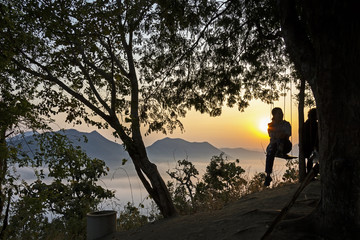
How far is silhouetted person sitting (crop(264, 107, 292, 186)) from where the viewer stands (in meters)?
6.28

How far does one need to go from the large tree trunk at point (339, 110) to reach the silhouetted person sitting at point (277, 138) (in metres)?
2.79

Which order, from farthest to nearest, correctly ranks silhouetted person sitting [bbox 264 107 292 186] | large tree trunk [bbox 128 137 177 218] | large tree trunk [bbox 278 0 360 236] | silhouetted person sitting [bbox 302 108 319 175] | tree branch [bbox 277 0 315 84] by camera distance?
large tree trunk [bbox 128 137 177 218] < silhouetted person sitting [bbox 264 107 292 186] < silhouetted person sitting [bbox 302 108 319 175] < tree branch [bbox 277 0 315 84] < large tree trunk [bbox 278 0 360 236]

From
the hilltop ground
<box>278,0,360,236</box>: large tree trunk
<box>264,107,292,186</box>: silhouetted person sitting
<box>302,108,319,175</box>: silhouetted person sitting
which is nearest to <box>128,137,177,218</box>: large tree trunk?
the hilltop ground

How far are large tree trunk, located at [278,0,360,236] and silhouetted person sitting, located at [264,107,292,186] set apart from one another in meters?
2.79

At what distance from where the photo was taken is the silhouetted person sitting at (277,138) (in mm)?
6281

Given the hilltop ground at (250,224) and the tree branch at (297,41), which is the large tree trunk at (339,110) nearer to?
the tree branch at (297,41)

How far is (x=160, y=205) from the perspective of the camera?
780 centimetres

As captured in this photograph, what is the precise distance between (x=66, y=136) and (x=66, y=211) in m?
5.46

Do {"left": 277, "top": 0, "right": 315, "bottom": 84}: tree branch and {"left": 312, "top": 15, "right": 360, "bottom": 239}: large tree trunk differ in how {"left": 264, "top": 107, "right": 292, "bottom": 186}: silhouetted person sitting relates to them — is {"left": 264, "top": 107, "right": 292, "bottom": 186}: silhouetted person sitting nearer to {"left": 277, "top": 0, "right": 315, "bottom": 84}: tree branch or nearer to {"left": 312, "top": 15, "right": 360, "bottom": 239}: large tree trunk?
{"left": 277, "top": 0, "right": 315, "bottom": 84}: tree branch

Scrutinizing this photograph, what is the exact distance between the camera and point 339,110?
3.34 meters

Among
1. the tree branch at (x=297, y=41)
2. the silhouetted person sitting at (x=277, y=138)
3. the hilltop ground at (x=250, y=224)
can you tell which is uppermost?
the tree branch at (x=297, y=41)

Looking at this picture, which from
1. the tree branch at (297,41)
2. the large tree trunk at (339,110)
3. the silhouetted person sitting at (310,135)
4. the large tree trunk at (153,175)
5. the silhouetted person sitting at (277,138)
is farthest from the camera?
the large tree trunk at (153,175)

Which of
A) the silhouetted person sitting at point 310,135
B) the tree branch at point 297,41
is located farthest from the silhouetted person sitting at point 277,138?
the tree branch at point 297,41

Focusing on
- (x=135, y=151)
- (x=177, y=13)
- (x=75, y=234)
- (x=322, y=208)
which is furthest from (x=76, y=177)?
(x=322, y=208)
